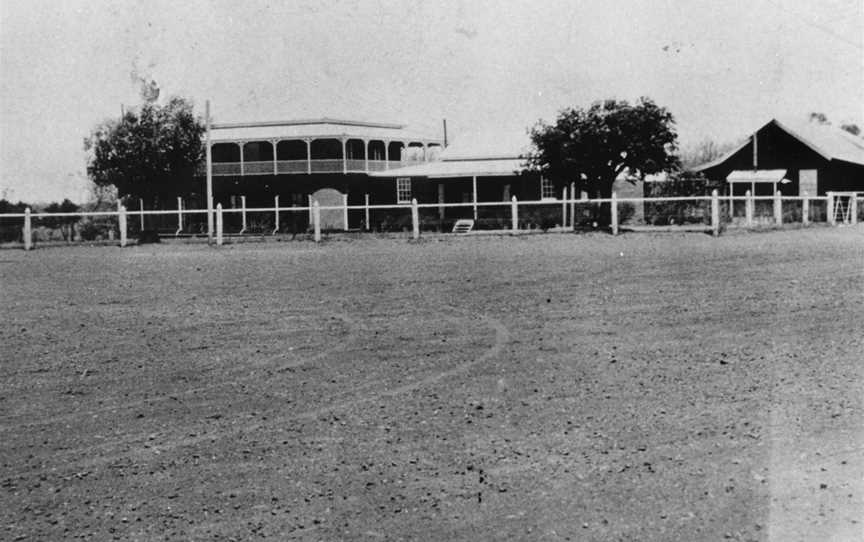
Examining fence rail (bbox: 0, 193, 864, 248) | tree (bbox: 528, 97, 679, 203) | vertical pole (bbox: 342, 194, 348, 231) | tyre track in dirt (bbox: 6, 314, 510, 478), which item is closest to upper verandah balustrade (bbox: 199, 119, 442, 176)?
vertical pole (bbox: 342, 194, 348, 231)

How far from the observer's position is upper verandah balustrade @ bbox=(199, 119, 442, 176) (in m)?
53.2

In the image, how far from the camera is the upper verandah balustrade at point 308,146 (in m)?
53.2

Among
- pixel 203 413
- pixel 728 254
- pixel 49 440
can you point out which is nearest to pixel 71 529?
pixel 49 440

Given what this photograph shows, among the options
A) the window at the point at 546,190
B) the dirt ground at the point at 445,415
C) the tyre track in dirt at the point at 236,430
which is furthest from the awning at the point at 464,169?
the tyre track in dirt at the point at 236,430

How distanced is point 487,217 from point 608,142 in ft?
26.9

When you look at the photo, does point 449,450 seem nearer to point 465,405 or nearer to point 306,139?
point 465,405

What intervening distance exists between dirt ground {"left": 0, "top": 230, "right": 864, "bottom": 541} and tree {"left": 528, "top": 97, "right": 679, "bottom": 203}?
930 inches

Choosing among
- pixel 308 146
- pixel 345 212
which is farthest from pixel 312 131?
pixel 345 212

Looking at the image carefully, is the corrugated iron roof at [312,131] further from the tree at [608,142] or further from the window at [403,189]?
the tree at [608,142]

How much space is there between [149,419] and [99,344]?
11.7 feet

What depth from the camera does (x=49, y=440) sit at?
6.39 m

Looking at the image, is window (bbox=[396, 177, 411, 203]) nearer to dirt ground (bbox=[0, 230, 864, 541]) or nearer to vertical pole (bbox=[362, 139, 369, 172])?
vertical pole (bbox=[362, 139, 369, 172])

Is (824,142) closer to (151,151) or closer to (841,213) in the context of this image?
(841,213)

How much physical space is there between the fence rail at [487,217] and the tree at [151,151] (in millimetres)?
2756
